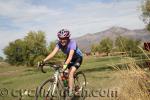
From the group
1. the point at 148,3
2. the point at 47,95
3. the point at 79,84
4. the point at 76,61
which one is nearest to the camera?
the point at 47,95

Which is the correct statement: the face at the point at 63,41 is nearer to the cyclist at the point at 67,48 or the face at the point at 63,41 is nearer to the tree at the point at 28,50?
the cyclist at the point at 67,48

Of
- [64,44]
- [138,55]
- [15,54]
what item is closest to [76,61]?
[64,44]

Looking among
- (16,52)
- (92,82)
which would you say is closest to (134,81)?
(92,82)

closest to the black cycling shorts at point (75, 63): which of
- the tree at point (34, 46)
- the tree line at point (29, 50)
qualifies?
the tree line at point (29, 50)

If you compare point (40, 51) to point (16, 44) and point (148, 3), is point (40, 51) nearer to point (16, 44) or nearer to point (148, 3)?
point (16, 44)

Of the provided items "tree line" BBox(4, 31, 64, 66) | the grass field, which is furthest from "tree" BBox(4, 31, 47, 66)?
the grass field

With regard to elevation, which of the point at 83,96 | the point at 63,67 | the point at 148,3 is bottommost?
the point at 83,96

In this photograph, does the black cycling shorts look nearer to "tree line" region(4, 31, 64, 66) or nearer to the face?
the face

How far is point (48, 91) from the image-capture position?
8977 mm

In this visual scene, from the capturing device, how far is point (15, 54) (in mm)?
71312

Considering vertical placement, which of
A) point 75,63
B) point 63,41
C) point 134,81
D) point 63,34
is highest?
point 63,34

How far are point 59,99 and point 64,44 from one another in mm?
1507

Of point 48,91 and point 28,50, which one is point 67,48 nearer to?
point 48,91

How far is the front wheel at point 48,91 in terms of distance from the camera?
8906mm
